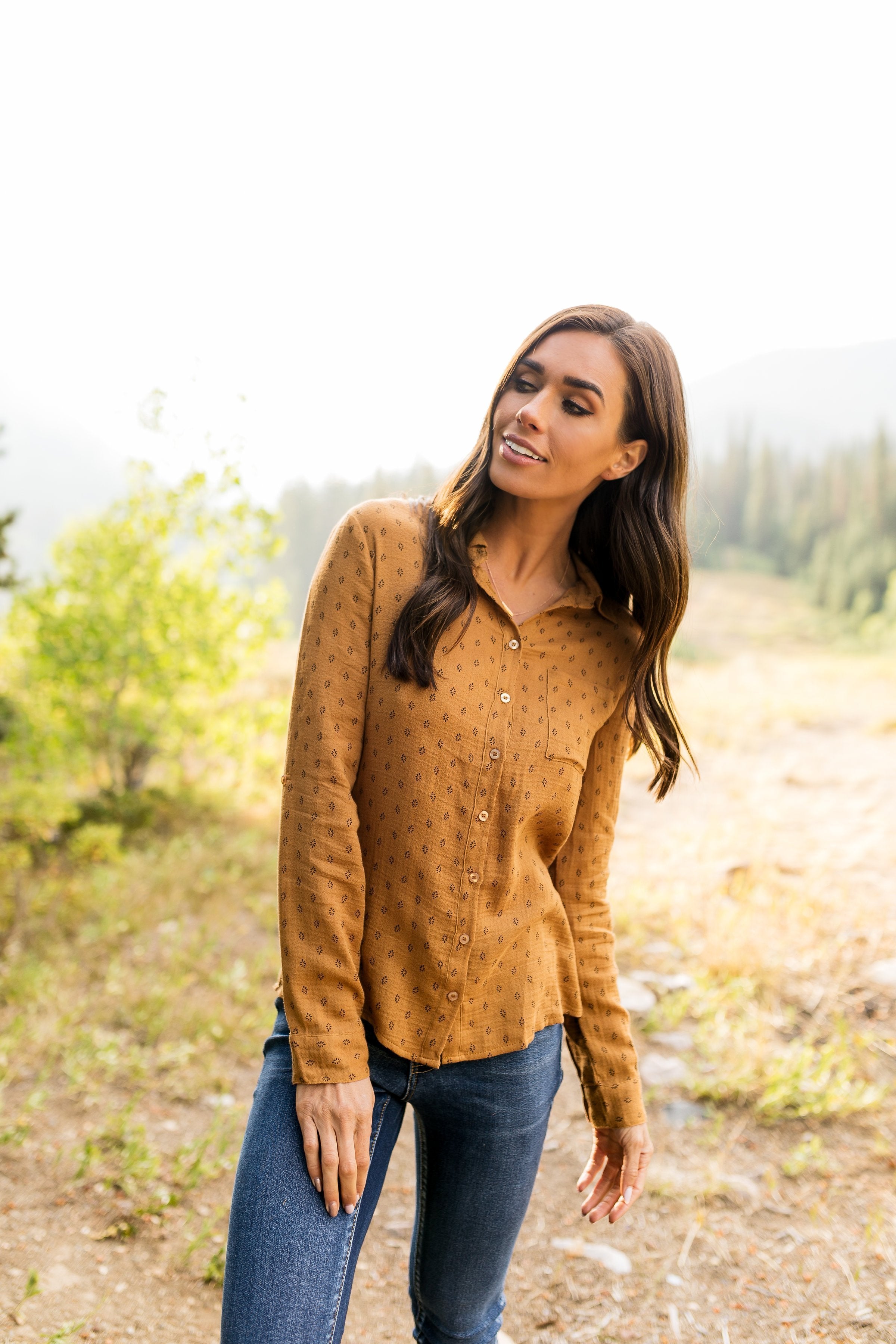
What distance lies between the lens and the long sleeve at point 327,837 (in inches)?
50.4

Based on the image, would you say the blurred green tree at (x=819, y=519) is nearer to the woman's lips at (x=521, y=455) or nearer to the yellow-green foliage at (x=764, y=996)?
the yellow-green foliage at (x=764, y=996)

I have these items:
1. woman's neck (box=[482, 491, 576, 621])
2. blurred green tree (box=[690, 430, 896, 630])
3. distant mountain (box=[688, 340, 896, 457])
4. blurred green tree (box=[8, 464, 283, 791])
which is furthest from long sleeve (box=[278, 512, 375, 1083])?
distant mountain (box=[688, 340, 896, 457])

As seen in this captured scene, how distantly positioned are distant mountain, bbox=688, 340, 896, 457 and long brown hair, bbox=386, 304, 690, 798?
163 ft

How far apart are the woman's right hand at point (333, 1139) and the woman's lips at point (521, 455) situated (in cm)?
105

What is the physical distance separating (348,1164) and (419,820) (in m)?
0.50

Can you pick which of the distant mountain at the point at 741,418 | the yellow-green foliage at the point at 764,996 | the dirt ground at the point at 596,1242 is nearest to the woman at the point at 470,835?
the dirt ground at the point at 596,1242

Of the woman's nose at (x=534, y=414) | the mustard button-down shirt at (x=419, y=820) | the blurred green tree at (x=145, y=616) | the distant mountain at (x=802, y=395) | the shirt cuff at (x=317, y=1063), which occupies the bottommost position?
the blurred green tree at (x=145, y=616)

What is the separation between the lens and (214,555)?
6.86m

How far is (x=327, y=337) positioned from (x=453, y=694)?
64.4 ft

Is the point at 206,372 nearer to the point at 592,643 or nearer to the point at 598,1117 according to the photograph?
the point at 592,643

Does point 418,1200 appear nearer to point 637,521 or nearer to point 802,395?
point 637,521

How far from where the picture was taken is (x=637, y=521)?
1.79 meters

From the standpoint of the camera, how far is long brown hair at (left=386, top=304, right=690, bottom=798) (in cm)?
162

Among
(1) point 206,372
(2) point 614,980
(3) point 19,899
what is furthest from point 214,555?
(2) point 614,980
